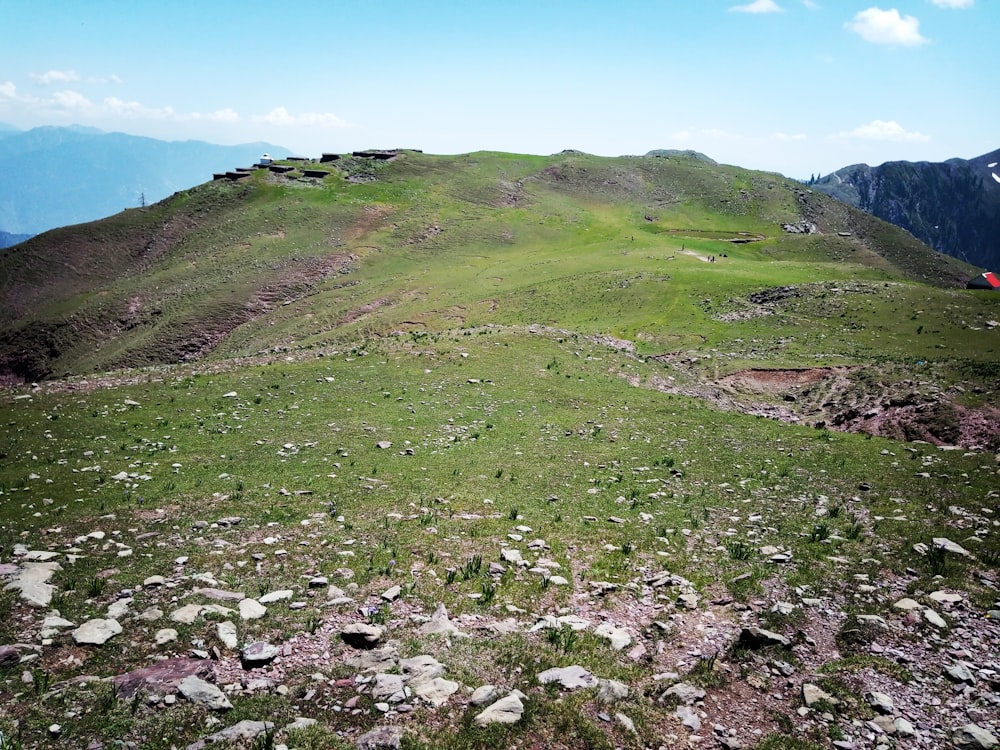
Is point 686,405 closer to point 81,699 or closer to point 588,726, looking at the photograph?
point 588,726

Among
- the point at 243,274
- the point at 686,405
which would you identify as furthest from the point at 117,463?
the point at 243,274

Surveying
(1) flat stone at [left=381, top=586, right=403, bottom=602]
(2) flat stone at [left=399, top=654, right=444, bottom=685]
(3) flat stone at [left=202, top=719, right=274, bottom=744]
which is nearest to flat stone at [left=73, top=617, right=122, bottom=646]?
(3) flat stone at [left=202, top=719, right=274, bottom=744]

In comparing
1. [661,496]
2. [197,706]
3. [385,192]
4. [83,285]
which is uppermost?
[385,192]

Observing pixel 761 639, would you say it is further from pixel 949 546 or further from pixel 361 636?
pixel 361 636

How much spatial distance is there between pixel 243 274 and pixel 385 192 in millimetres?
37618

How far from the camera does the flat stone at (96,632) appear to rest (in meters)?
8.05

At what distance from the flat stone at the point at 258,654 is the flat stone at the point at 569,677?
412 centimetres

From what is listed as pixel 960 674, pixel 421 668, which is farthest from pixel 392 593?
pixel 960 674

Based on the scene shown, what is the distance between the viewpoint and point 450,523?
13.3 metres

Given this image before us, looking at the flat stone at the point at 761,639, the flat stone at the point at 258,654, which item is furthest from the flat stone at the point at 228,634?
the flat stone at the point at 761,639

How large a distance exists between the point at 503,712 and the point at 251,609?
5002mm

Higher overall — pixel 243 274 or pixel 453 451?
pixel 243 274

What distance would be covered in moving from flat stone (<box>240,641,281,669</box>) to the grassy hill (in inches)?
1.8

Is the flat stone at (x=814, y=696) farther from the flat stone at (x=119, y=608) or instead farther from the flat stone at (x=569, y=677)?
the flat stone at (x=119, y=608)
